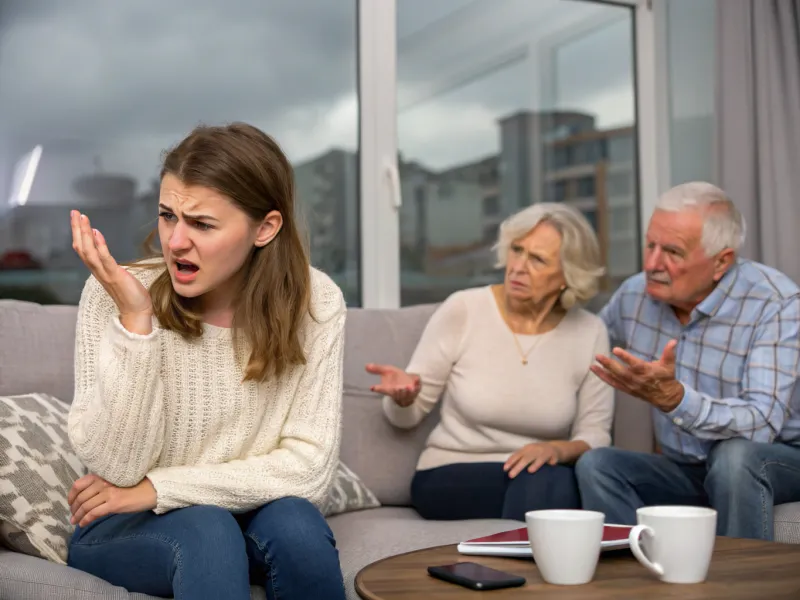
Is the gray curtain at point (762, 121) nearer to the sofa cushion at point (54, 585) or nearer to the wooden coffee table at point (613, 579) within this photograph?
the wooden coffee table at point (613, 579)

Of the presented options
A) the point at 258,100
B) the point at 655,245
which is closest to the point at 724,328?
the point at 655,245

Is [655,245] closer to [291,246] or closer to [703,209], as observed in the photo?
[703,209]

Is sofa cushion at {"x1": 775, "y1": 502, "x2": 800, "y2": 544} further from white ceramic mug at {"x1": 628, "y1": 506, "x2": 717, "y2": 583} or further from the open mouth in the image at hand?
the open mouth

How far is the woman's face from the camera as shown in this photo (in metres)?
1.72

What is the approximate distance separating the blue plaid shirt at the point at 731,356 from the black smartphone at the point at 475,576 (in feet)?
3.24

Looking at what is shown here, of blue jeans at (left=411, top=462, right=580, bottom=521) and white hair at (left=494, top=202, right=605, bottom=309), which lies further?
white hair at (left=494, top=202, right=605, bottom=309)

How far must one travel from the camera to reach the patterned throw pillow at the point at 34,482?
6.07 ft

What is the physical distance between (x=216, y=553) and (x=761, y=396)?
1333 mm

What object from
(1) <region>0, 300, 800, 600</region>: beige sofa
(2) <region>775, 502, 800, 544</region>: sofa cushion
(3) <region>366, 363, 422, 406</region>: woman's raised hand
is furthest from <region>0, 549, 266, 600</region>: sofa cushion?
(2) <region>775, 502, 800, 544</region>: sofa cushion

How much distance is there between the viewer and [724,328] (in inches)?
96.0

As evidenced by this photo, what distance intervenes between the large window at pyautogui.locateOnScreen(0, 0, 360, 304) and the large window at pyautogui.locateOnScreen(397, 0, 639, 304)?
22cm

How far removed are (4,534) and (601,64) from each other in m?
2.64

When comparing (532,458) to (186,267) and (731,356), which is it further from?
(186,267)

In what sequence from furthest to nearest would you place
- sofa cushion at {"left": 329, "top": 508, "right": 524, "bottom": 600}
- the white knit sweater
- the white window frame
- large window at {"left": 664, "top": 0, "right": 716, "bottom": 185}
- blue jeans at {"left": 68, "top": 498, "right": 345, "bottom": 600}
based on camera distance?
large window at {"left": 664, "top": 0, "right": 716, "bottom": 185}, the white window frame, sofa cushion at {"left": 329, "top": 508, "right": 524, "bottom": 600}, the white knit sweater, blue jeans at {"left": 68, "top": 498, "right": 345, "bottom": 600}
